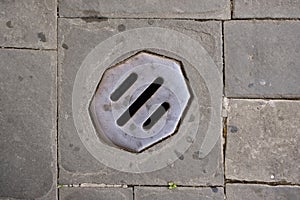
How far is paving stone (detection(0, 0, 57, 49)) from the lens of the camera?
2908 mm

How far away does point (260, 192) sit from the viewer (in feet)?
9.63

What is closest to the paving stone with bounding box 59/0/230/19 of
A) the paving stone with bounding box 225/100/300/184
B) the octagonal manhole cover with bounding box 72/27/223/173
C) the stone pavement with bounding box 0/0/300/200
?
the stone pavement with bounding box 0/0/300/200

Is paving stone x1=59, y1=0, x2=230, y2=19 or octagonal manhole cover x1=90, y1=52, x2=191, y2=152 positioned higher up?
paving stone x1=59, y1=0, x2=230, y2=19

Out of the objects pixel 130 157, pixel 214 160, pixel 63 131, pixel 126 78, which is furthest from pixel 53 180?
pixel 214 160

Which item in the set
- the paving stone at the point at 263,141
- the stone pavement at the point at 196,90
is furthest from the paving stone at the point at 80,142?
the paving stone at the point at 263,141

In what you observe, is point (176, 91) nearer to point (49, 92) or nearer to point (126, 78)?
point (126, 78)

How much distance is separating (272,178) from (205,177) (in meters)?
0.40

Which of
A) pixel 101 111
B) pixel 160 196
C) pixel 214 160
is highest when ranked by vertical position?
pixel 101 111

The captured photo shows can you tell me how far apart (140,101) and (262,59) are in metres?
0.76

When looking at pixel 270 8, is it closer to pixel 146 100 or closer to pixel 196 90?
pixel 196 90

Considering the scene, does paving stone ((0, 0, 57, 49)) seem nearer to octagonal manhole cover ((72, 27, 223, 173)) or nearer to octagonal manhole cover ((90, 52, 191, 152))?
octagonal manhole cover ((72, 27, 223, 173))

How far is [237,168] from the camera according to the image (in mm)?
2930

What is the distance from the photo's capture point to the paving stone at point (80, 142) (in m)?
2.92

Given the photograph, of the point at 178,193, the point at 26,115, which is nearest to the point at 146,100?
the point at 178,193
